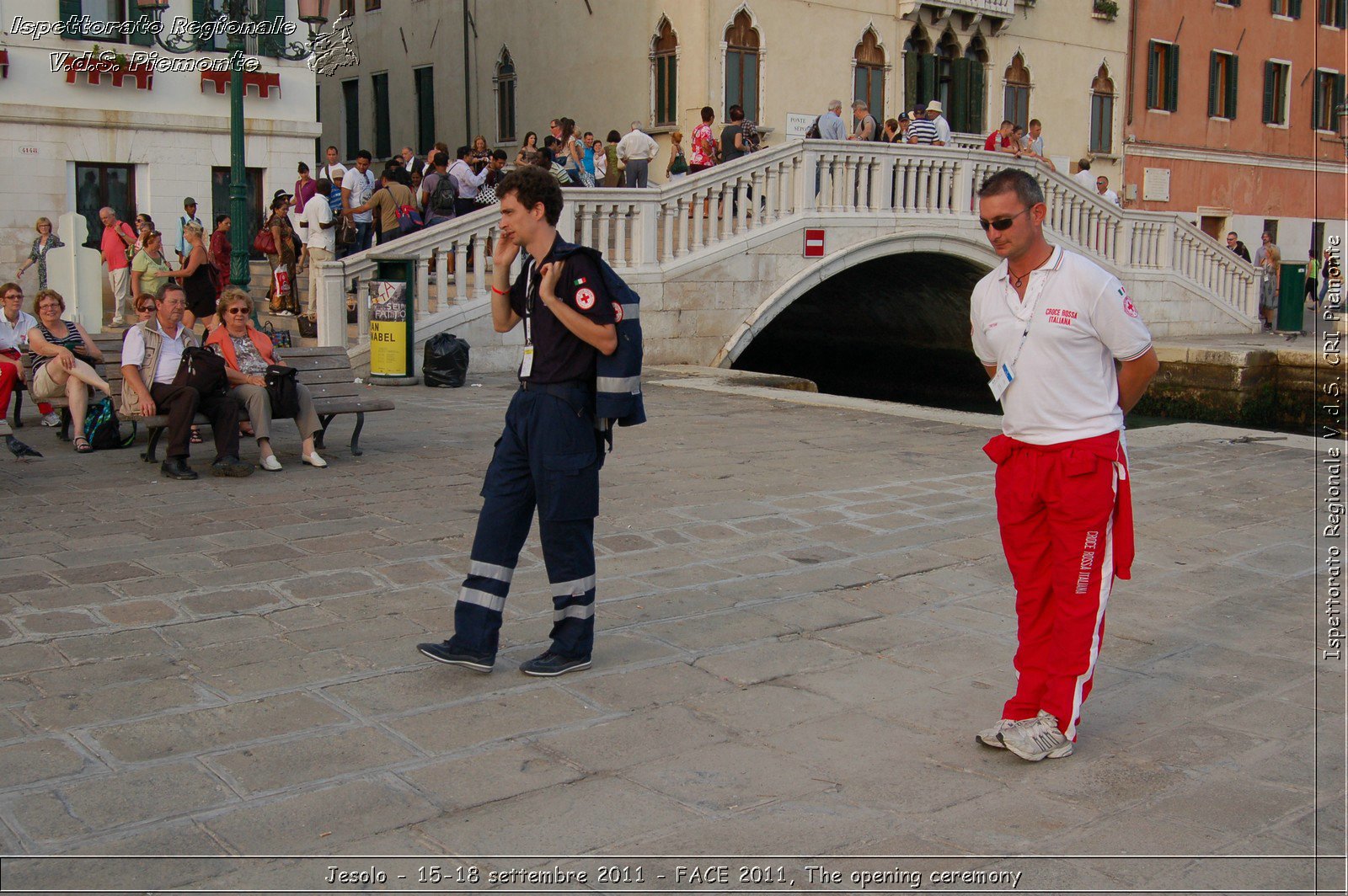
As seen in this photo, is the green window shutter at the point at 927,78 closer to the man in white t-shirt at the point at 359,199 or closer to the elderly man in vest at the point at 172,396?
the man in white t-shirt at the point at 359,199

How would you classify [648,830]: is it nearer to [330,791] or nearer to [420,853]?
[420,853]

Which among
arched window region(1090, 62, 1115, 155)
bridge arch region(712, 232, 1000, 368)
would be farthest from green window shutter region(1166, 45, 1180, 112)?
bridge arch region(712, 232, 1000, 368)

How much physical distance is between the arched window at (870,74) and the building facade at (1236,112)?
7934mm

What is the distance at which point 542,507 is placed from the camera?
4.63 m

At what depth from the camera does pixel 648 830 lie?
11.6ft

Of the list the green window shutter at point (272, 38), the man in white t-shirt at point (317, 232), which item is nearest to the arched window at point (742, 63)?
the green window shutter at point (272, 38)

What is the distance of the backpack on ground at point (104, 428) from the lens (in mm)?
9234

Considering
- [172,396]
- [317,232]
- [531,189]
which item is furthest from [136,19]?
[531,189]

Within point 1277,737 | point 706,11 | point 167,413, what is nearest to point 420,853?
point 1277,737

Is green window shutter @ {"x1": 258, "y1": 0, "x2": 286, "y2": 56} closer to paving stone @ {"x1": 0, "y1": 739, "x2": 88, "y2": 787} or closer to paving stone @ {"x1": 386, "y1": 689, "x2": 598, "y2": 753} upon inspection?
paving stone @ {"x1": 386, "y1": 689, "x2": 598, "y2": 753}

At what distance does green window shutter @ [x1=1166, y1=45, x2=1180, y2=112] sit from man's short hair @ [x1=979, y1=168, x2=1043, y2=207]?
30937mm

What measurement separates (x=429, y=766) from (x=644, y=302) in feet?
40.8

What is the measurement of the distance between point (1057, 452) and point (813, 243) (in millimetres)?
14001

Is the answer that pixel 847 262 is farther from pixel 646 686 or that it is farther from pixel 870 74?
pixel 646 686
